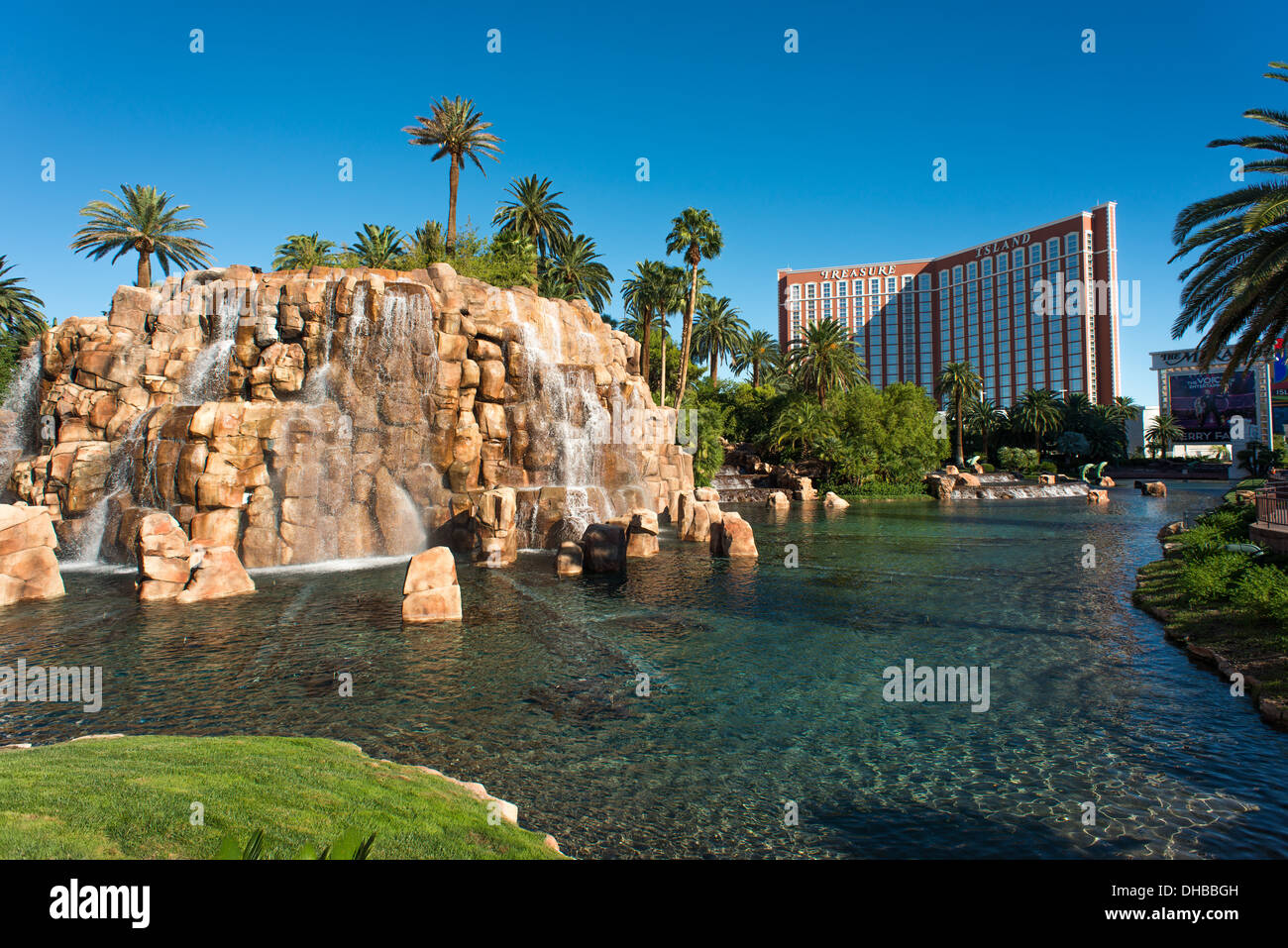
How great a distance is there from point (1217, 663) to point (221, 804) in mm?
15411

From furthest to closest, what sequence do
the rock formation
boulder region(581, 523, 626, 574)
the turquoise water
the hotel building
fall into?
the hotel building
the rock formation
boulder region(581, 523, 626, 574)
the turquoise water

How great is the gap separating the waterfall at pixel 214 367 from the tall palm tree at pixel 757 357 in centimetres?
6401

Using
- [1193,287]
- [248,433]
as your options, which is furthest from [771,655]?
[248,433]

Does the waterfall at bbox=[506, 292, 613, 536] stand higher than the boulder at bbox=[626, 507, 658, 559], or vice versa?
the waterfall at bbox=[506, 292, 613, 536]

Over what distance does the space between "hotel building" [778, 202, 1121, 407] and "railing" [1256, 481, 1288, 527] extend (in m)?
104

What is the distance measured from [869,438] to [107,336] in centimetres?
6044

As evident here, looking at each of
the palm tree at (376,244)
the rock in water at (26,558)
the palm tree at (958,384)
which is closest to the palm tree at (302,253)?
the palm tree at (376,244)

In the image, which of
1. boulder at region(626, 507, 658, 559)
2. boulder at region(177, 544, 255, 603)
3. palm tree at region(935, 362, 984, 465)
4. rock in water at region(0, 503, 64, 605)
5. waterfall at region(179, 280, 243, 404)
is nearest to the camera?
boulder at region(177, 544, 255, 603)

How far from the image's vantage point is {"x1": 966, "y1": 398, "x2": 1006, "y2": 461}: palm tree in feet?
320

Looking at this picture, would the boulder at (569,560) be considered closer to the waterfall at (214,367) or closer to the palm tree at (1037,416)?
the waterfall at (214,367)

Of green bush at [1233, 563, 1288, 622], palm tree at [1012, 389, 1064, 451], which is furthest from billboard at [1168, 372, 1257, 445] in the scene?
green bush at [1233, 563, 1288, 622]

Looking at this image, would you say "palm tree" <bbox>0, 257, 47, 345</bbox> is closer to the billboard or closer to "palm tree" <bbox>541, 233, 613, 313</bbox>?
"palm tree" <bbox>541, 233, 613, 313</bbox>
